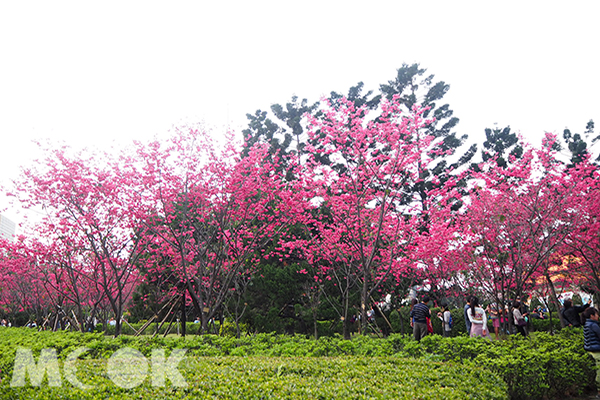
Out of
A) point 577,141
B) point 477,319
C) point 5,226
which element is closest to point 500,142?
point 577,141

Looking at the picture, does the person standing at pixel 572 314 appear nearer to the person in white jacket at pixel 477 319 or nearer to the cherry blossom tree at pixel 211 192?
the person in white jacket at pixel 477 319

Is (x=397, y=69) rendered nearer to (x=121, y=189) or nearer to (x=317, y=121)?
(x=317, y=121)

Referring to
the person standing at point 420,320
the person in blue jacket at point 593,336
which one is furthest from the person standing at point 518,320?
the person in blue jacket at point 593,336

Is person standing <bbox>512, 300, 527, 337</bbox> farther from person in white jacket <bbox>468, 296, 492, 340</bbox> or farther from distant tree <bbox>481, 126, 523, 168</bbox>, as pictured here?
distant tree <bbox>481, 126, 523, 168</bbox>

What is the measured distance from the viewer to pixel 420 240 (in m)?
11.5

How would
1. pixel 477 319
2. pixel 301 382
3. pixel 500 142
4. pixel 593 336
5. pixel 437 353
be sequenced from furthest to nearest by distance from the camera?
1. pixel 500 142
2. pixel 477 319
3. pixel 437 353
4. pixel 593 336
5. pixel 301 382

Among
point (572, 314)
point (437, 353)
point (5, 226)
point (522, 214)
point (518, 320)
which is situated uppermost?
point (5, 226)

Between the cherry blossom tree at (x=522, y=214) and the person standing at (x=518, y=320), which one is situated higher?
the cherry blossom tree at (x=522, y=214)

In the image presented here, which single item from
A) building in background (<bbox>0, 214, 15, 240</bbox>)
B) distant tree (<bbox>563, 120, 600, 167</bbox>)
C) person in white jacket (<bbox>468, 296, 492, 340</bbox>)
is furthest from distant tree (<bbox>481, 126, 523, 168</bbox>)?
building in background (<bbox>0, 214, 15, 240</bbox>)

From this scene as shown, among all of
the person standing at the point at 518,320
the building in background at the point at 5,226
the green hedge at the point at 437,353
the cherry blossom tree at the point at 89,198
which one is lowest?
the green hedge at the point at 437,353

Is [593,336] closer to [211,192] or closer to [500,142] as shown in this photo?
[211,192]

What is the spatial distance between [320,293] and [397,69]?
1791 centimetres

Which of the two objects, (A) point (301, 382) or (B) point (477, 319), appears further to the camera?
(B) point (477, 319)

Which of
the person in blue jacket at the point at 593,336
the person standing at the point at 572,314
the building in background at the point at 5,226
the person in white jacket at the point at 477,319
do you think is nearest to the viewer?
the person in blue jacket at the point at 593,336
